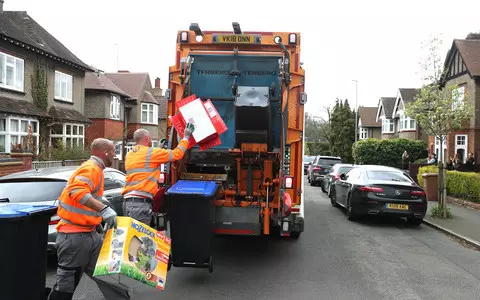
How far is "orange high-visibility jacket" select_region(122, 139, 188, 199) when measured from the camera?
5320mm

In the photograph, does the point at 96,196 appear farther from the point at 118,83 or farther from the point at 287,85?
the point at 118,83

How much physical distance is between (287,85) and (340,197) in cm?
687

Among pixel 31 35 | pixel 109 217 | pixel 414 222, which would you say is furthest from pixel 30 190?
pixel 31 35

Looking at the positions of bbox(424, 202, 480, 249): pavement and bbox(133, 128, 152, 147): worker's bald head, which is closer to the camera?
bbox(133, 128, 152, 147): worker's bald head

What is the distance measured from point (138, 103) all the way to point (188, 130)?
112 feet

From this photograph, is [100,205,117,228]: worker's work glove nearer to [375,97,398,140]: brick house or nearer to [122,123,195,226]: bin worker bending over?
[122,123,195,226]: bin worker bending over

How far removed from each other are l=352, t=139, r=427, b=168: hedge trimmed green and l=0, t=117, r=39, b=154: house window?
84.7 ft

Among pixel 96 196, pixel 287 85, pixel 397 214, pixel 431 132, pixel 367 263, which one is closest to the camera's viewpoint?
pixel 96 196

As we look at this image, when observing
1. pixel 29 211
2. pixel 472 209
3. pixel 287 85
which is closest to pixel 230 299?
pixel 29 211

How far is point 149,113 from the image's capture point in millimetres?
39781

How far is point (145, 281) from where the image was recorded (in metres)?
4.05

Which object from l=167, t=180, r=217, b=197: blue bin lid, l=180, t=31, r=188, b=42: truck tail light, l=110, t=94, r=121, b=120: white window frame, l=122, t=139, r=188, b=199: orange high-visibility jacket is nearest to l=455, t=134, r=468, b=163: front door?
l=110, t=94, r=121, b=120: white window frame

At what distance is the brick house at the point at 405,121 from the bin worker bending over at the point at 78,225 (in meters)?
40.2

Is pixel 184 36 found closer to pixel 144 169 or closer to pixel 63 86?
pixel 144 169
